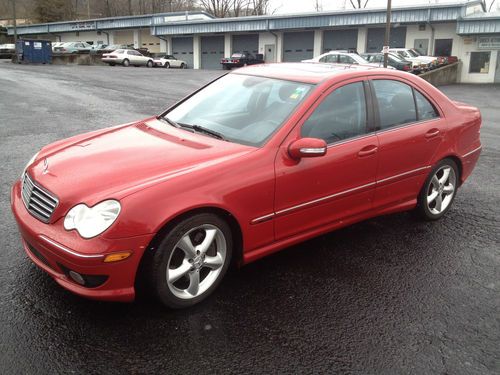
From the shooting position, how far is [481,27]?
99.4 ft

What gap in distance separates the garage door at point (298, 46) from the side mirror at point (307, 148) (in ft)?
123

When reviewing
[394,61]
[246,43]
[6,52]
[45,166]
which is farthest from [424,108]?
[6,52]

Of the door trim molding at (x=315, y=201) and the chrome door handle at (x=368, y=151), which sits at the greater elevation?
the chrome door handle at (x=368, y=151)

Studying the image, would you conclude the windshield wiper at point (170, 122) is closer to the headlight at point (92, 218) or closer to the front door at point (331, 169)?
the front door at point (331, 169)

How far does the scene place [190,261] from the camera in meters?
3.09

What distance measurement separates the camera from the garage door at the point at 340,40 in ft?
122

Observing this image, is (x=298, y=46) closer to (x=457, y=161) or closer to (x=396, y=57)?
(x=396, y=57)

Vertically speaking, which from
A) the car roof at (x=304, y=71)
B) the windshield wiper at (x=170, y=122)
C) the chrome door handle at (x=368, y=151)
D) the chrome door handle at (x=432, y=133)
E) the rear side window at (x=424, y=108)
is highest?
the car roof at (x=304, y=71)

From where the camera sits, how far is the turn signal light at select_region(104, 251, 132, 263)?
2713 millimetres

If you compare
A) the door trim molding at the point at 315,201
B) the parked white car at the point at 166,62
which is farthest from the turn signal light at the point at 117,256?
the parked white car at the point at 166,62

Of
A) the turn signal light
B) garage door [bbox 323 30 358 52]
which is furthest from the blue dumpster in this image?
the turn signal light

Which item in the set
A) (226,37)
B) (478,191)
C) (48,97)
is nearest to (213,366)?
(478,191)

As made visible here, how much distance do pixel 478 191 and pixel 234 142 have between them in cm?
381

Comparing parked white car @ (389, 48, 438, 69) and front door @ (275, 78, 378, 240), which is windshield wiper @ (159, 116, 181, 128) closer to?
front door @ (275, 78, 378, 240)
